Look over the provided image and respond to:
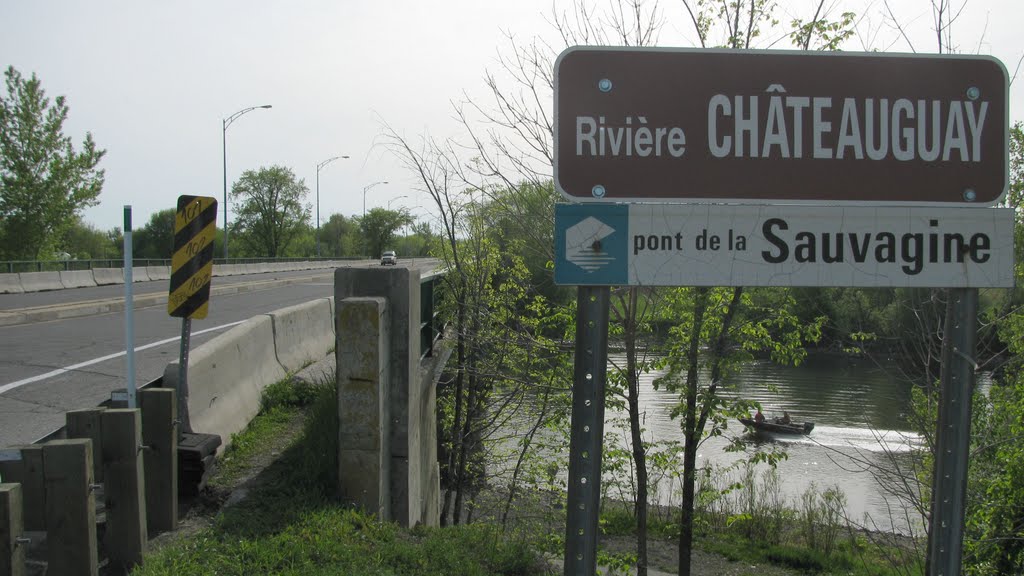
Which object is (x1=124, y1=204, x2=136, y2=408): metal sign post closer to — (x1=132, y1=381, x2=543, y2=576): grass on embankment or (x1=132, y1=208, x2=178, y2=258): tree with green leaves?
(x1=132, y1=381, x2=543, y2=576): grass on embankment

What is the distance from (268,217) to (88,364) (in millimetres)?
93466

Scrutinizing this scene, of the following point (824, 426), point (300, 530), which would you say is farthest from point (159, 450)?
point (824, 426)

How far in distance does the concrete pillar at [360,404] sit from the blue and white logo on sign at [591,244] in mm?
3463

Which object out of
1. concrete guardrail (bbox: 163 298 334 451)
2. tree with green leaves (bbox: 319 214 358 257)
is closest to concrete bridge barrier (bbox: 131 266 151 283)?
concrete guardrail (bbox: 163 298 334 451)

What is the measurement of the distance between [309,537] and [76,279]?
24.8 m

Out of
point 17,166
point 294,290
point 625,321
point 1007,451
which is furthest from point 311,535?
point 17,166

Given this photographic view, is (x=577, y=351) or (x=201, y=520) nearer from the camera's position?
(x=577, y=351)

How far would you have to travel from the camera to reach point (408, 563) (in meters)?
4.70

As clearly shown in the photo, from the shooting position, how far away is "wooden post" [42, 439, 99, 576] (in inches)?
144

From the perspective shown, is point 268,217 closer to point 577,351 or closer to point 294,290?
point 294,290

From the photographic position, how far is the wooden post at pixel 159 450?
4738mm

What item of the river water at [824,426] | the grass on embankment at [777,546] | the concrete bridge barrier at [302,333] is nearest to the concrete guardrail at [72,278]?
the concrete bridge barrier at [302,333]

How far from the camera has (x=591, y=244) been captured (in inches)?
90.7

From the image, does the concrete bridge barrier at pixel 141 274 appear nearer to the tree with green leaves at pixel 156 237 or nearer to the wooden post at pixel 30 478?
the wooden post at pixel 30 478
